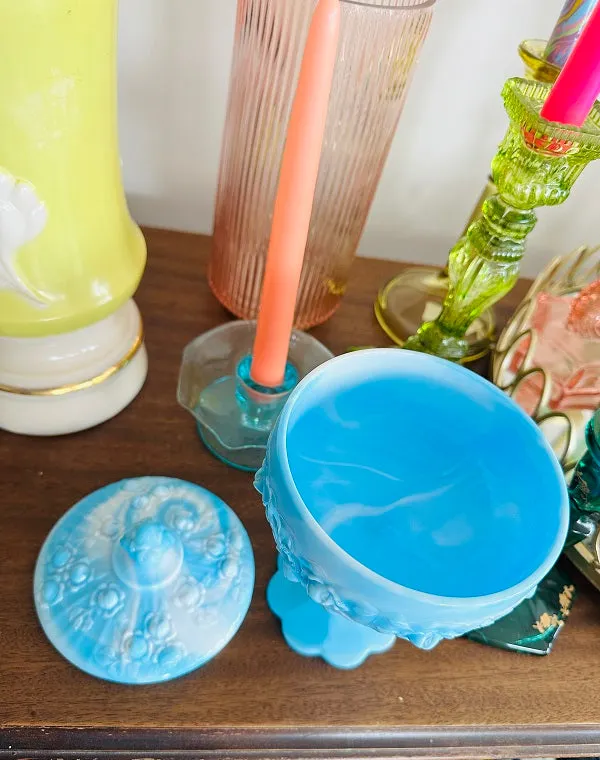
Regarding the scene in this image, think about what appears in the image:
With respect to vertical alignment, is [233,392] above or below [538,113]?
below

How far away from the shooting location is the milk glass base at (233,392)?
340 mm

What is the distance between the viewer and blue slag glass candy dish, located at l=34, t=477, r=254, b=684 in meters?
0.27

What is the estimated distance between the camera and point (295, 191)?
251 millimetres

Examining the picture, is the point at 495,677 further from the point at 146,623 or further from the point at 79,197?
the point at 79,197

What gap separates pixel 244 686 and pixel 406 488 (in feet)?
0.36

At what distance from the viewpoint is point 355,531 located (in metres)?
0.27

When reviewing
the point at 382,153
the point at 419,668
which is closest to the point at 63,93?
the point at 382,153

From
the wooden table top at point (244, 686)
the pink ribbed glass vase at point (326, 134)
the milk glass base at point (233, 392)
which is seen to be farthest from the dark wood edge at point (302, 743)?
the pink ribbed glass vase at point (326, 134)

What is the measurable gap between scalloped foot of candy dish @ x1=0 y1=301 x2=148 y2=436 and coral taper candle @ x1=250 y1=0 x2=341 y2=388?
0.24ft

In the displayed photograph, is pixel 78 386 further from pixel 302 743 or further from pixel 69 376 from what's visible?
pixel 302 743

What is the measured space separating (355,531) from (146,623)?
3.7 inches

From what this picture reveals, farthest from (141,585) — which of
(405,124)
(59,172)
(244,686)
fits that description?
(405,124)

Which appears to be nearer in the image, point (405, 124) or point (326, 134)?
point (326, 134)

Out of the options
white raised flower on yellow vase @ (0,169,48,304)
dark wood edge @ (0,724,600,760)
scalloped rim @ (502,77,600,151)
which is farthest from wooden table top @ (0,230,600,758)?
scalloped rim @ (502,77,600,151)
